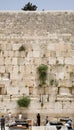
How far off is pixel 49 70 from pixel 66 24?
3107mm

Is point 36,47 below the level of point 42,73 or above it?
above

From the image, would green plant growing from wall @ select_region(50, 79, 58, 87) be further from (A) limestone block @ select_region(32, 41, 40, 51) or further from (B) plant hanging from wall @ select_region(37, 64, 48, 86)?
(A) limestone block @ select_region(32, 41, 40, 51)

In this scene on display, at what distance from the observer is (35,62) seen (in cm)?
3212

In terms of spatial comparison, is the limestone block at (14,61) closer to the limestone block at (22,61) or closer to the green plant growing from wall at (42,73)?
the limestone block at (22,61)

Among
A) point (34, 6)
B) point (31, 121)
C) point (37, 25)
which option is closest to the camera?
point (31, 121)

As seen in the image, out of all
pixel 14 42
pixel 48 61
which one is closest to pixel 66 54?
pixel 48 61

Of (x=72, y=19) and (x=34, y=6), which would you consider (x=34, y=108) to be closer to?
(x=72, y=19)

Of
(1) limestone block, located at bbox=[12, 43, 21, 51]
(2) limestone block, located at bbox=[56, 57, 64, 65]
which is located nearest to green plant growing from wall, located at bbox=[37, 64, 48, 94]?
(2) limestone block, located at bbox=[56, 57, 64, 65]

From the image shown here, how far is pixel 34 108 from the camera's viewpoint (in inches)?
1245

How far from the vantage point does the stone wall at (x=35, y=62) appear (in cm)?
3164

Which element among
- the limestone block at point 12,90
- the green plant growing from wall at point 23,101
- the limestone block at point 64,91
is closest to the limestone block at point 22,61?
the limestone block at point 12,90

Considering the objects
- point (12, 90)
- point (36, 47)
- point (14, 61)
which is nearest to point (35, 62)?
point (36, 47)

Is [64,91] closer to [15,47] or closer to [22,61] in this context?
[22,61]

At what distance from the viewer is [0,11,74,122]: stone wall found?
3164 centimetres
